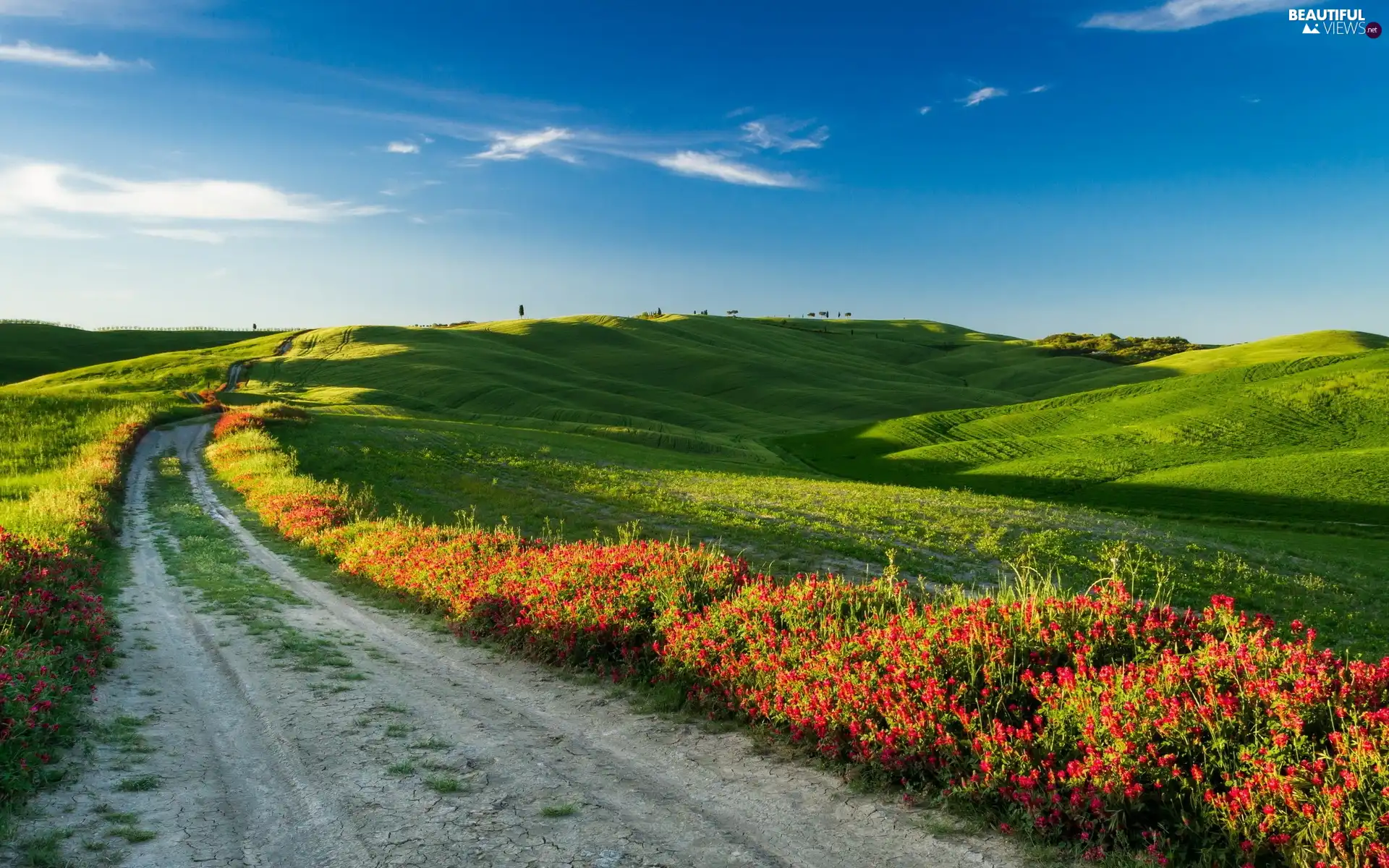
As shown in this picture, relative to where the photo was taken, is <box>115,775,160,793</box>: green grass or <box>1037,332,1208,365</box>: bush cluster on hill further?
<box>1037,332,1208,365</box>: bush cluster on hill

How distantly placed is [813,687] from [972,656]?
164cm

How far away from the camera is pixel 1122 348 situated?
189 metres

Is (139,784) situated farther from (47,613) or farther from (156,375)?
(156,375)

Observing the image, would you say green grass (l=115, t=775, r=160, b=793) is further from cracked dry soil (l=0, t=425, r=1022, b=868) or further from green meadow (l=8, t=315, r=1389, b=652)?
green meadow (l=8, t=315, r=1389, b=652)

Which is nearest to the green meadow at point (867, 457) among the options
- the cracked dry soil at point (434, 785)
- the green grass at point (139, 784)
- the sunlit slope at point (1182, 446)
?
the sunlit slope at point (1182, 446)

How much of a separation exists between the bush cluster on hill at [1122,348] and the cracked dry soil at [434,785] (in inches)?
7461

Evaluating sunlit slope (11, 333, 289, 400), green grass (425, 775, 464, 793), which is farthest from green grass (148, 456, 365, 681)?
sunlit slope (11, 333, 289, 400)

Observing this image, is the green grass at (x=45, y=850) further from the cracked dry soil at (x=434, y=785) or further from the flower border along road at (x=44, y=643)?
the flower border along road at (x=44, y=643)

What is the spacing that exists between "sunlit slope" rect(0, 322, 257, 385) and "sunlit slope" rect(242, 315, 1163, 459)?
51.7 meters

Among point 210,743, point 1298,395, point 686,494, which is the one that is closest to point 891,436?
point 1298,395

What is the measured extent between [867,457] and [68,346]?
164m

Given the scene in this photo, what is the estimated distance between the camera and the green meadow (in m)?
22.0

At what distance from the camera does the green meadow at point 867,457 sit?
22031 mm

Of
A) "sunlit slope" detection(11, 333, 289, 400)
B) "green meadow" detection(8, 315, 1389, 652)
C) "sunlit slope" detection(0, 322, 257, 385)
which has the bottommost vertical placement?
"green meadow" detection(8, 315, 1389, 652)
